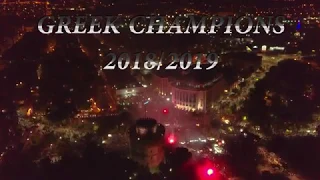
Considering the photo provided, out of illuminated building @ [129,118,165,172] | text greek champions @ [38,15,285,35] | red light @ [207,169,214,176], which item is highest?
text greek champions @ [38,15,285,35]

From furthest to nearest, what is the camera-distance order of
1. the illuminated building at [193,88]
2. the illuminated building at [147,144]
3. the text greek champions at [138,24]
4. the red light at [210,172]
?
the illuminated building at [193,88]
the text greek champions at [138,24]
the illuminated building at [147,144]
the red light at [210,172]

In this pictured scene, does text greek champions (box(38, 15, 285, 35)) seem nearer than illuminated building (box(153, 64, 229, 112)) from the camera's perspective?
Yes

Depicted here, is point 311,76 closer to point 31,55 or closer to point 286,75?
point 286,75

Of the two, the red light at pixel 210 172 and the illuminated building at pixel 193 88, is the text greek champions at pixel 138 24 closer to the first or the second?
the illuminated building at pixel 193 88

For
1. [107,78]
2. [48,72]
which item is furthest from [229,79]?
[48,72]

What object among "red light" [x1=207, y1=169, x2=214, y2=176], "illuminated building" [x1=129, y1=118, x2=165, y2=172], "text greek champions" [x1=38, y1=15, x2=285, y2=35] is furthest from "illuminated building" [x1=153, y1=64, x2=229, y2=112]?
"red light" [x1=207, y1=169, x2=214, y2=176]

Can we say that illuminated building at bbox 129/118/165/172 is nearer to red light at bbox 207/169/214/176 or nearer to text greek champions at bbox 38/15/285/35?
red light at bbox 207/169/214/176

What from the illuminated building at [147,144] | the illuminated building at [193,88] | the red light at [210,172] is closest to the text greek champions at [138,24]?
the illuminated building at [193,88]

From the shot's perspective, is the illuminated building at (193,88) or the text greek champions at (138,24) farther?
the illuminated building at (193,88)

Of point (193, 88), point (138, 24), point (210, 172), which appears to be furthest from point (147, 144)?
point (138, 24)
